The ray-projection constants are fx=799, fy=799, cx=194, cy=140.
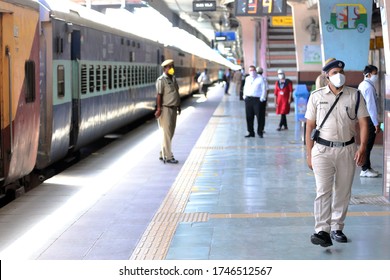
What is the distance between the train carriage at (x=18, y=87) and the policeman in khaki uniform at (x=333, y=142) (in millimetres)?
3739

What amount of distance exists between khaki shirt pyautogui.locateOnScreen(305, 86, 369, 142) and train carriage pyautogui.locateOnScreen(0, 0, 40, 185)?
384cm

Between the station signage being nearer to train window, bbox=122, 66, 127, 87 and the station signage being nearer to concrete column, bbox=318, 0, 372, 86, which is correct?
train window, bbox=122, 66, 127, 87

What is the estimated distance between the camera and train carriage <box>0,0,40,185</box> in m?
9.41

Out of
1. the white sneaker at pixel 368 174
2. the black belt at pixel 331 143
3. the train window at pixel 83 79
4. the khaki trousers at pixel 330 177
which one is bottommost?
the white sneaker at pixel 368 174

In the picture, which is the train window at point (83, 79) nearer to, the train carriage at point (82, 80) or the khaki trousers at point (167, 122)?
the train carriage at point (82, 80)

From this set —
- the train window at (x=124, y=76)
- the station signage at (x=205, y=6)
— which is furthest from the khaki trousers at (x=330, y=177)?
the station signage at (x=205, y=6)

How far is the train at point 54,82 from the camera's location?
31.4ft

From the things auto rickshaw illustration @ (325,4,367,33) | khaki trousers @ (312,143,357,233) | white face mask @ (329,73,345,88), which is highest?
auto rickshaw illustration @ (325,4,367,33)

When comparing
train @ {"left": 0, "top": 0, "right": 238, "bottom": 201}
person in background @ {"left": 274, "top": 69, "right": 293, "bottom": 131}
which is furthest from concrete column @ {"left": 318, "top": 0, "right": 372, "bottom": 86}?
train @ {"left": 0, "top": 0, "right": 238, "bottom": 201}

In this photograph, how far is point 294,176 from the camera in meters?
→ 12.5

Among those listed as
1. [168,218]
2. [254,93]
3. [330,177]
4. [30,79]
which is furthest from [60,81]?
[254,93]

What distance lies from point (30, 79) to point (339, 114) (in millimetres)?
4556

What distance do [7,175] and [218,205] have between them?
8.60 feet

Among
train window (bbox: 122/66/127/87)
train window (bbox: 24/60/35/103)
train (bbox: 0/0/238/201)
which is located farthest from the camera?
train window (bbox: 122/66/127/87)
